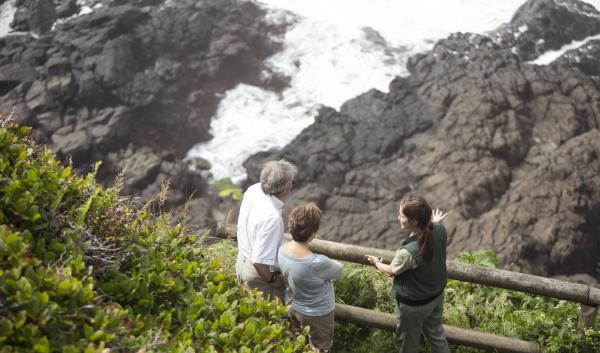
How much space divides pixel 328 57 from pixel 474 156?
1039cm

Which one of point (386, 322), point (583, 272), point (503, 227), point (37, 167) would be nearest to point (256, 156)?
point (503, 227)

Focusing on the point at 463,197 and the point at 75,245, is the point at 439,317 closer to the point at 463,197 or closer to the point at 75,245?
the point at 75,245

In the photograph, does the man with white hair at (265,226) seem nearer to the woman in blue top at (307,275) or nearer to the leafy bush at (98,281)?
the woman in blue top at (307,275)

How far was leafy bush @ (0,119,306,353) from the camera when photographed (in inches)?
96.3

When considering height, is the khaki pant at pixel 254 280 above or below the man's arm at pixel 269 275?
below

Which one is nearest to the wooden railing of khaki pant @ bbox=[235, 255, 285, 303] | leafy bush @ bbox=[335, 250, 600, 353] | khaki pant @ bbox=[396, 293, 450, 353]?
leafy bush @ bbox=[335, 250, 600, 353]

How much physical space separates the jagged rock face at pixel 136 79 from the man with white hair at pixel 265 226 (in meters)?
18.2

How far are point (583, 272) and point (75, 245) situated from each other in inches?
750

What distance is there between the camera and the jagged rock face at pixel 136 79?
2384 centimetres

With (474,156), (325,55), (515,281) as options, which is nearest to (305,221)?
(515,281)

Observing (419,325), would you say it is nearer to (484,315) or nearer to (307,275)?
(307,275)

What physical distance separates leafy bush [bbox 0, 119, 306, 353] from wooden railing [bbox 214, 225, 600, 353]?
1941 mm

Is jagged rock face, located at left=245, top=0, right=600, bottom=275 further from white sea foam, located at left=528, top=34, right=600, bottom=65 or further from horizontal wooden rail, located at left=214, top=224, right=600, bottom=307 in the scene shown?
horizontal wooden rail, located at left=214, top=224, right=600, bottom=307

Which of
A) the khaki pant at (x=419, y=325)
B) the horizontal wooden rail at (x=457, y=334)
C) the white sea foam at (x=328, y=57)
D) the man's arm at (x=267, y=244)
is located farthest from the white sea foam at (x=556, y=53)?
the man's arm at (x=267, y=244)
